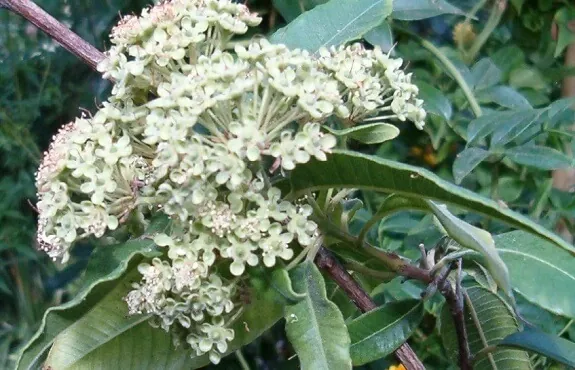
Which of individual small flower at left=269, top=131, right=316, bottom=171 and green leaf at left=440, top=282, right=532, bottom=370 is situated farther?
green leaf at left=440, top=282, right=532, bottom=370

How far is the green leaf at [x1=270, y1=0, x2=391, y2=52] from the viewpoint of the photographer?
775 millimetres

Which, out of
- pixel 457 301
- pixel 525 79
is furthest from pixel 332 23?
pixel 525 79

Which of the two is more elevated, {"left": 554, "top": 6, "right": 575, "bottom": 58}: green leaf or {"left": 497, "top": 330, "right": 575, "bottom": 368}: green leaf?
{"left": 554, "top": 6, "right": 575, "bottom": 58}: green leaf

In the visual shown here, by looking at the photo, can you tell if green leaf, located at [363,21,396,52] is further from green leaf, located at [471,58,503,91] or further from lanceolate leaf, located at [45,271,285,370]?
lanceolate leaf, located at [45,271,285,370]

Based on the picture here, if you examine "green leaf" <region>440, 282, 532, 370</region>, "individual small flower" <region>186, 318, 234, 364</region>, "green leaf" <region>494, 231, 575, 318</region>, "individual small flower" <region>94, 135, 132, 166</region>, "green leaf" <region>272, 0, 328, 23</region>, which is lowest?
"green leaf" <region>440, 282, 532, 370</region>

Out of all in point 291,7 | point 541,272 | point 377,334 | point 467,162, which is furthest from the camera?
point 291,7

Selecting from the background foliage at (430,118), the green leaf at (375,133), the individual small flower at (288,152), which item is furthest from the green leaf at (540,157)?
the individual small flower at (288,152)

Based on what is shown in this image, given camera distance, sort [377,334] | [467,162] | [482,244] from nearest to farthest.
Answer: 1. [482,244]
2. [377,334]
3. [467,162]

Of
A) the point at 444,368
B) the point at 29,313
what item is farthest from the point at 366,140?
the point at 29,313

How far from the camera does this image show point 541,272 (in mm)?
622

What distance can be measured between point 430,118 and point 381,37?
329 millimetres

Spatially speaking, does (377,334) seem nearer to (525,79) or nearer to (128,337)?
(128,337)

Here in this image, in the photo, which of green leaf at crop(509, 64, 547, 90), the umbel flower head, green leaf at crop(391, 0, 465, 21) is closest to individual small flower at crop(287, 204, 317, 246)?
the umbel flower head

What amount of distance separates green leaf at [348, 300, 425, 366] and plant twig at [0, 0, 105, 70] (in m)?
0.39
